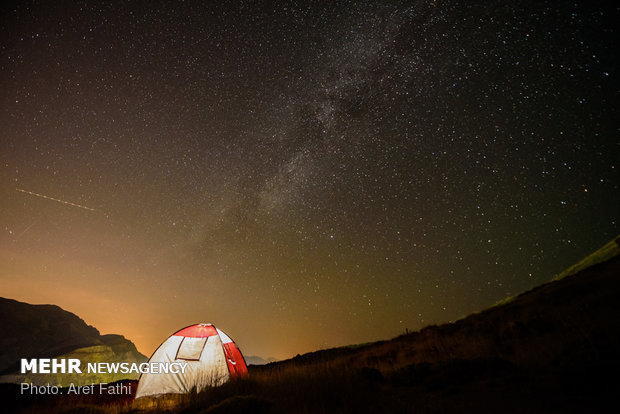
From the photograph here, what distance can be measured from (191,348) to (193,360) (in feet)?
1.22

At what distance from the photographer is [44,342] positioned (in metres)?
141

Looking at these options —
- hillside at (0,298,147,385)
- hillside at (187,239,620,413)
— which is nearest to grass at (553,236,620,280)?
hillside at (187,239,620,413)

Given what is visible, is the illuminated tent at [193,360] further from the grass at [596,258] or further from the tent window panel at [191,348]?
the grass at [596,258]

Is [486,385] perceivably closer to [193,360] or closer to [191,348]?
[193,360]

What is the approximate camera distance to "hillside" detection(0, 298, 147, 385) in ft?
382

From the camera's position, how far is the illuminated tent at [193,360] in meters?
8.61

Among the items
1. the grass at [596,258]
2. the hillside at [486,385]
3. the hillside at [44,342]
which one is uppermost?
the hillside at [44,342]

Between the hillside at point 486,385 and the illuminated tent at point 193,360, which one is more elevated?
the illuminated tent at point 193,360

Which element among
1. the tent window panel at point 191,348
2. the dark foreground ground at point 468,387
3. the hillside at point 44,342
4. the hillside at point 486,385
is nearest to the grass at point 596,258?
the dark foreground ground at point 468,387

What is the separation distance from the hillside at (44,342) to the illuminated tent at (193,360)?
127 m

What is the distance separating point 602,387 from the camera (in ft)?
12.2

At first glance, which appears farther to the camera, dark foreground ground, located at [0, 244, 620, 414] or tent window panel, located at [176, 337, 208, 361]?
tent window panel, located at [176, 337, 208, 361]

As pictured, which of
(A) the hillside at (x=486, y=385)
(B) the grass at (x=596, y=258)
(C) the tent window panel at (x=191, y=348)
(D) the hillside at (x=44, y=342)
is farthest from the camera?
(D) the hillside at (x=44, y=342)

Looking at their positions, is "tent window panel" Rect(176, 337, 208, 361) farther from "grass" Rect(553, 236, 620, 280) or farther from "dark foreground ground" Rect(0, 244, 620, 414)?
"grass" Rect(553, 236, 620, 280)
